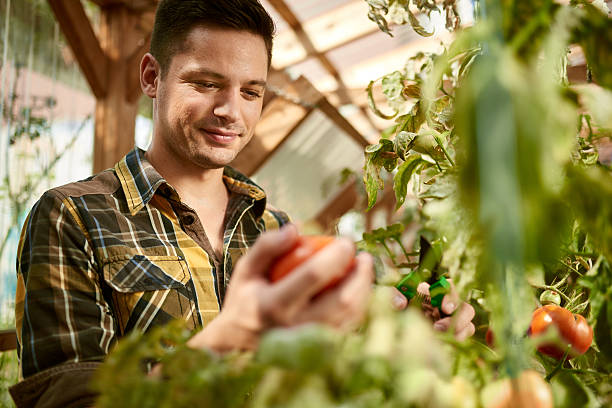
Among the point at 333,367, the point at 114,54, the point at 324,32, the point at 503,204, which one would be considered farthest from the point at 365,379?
the point at 324,32

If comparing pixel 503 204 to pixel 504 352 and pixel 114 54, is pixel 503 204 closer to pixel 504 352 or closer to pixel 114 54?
pixel 504 352

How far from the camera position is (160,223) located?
1.04m

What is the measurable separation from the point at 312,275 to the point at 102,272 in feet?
2.31

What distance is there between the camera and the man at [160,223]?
0.79 m

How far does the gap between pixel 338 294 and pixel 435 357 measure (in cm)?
7

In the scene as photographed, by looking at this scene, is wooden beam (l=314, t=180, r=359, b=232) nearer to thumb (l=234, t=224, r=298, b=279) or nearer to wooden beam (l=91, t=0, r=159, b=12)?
wooden beam (l=91, t=0, r=159, b=12)

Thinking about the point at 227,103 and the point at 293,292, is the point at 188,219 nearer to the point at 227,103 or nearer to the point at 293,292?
the point at 227,103

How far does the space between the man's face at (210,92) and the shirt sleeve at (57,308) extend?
0.29 m

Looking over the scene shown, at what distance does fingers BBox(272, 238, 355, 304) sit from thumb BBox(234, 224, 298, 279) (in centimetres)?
2

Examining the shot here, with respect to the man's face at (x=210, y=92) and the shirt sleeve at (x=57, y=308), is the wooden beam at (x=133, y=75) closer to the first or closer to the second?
the man's face at (x=210, y=92)

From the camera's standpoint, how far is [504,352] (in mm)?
335

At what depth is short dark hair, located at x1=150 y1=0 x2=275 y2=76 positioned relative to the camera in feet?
3.48

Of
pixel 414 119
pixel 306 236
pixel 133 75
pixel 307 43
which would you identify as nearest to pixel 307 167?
pixel 307 43

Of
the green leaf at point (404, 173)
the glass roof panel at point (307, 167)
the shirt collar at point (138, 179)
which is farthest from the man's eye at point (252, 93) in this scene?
the glass roof panel at point (307, 167)
